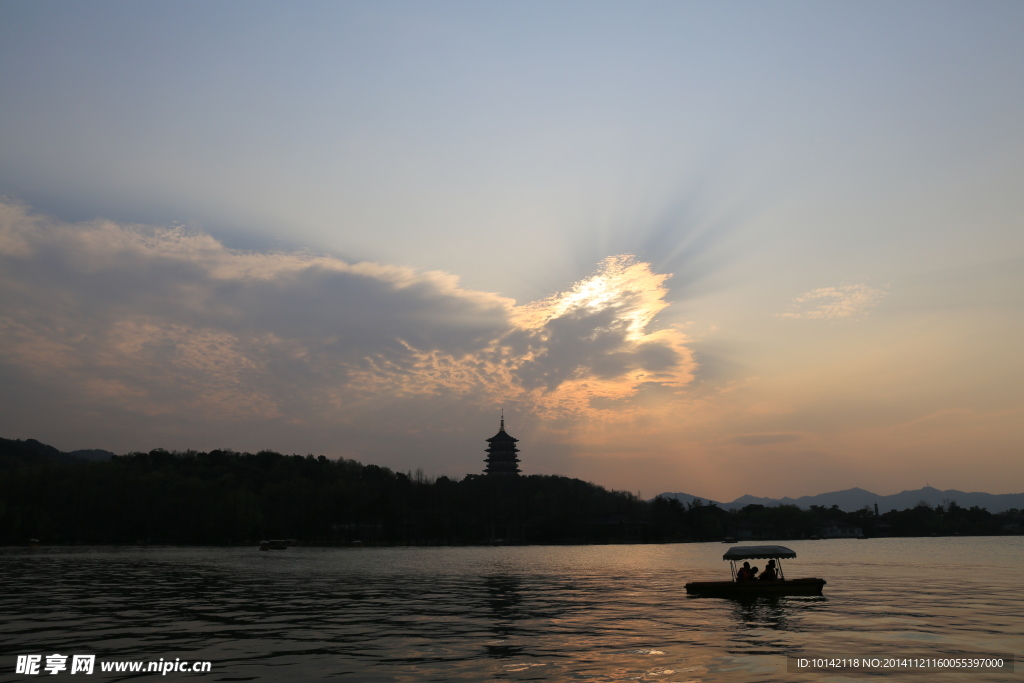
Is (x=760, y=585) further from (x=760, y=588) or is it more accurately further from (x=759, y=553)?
(x=759, y=553)

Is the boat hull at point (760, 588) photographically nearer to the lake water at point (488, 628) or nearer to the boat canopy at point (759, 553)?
the lake water at point (488, 628)

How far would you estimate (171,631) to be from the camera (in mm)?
26875

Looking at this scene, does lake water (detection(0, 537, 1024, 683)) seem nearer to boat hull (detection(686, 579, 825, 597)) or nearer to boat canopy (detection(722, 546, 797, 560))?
boat hull (detection(686, 579, 825, 597))

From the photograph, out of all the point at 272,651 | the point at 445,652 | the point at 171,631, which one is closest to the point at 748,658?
the point at 445,652

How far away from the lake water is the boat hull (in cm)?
84

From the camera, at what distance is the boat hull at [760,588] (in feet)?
125

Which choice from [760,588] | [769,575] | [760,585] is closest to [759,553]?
[769,575]

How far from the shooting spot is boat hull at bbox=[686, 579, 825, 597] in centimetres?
3812

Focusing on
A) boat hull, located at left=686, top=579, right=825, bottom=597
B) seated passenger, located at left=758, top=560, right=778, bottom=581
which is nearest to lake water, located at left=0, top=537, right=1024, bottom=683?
boat hull, located at left=686, top=579, right=825, bottom=597

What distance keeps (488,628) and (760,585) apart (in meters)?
17.0

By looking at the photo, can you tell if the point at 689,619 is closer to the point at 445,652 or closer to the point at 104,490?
the point at 445,652

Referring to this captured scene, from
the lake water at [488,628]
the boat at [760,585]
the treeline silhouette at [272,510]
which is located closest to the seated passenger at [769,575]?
the boat at [760,585]

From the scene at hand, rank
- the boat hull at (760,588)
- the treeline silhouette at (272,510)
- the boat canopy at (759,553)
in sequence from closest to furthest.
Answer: the boat hull at (760,588) → the boat canopy at (759,553) → the treeline silhouette at (272,510)

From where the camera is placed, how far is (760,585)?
125ft
